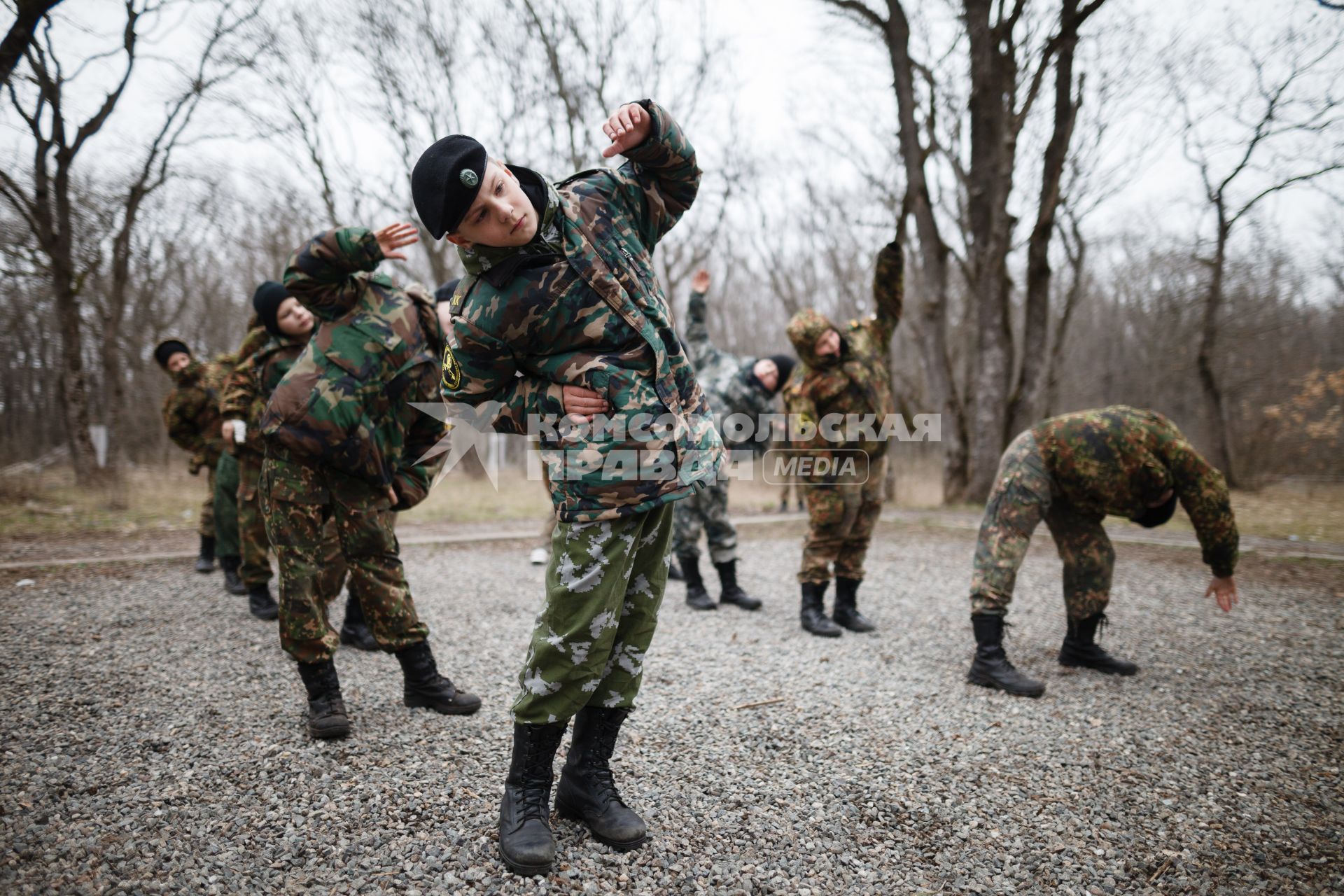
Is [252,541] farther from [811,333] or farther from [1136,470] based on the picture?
[1136,470]

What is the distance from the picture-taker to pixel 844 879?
1.98 m

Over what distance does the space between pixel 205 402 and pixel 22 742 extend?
3834 millimetres

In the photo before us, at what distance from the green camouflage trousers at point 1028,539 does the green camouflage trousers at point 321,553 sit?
281 centimetres

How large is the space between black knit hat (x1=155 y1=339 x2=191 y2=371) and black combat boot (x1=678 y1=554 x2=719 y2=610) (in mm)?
4573

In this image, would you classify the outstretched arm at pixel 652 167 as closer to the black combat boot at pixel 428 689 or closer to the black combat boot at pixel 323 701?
the black combat boot at pixel 428 689

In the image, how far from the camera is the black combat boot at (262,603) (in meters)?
4.71

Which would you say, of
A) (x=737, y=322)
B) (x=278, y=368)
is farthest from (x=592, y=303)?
(x=737, y=322)

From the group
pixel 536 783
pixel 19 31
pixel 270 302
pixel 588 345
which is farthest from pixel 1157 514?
pixel 19 31

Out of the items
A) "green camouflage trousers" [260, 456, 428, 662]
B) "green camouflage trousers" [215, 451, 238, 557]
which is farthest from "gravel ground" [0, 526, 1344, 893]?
"green camouflage trousers" [215, 451, 238, 557]

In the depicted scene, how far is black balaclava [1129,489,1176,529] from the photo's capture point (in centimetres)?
349

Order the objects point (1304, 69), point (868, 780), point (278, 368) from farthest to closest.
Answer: point (1304, 69) < point (278, 368) < point (868, 780)

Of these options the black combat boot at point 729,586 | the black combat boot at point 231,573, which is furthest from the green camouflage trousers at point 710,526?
the black combat boot at point 231,573

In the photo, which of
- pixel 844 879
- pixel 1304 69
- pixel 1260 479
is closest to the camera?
pixel 844 879

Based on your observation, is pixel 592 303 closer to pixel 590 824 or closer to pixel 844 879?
pixel 590 824
